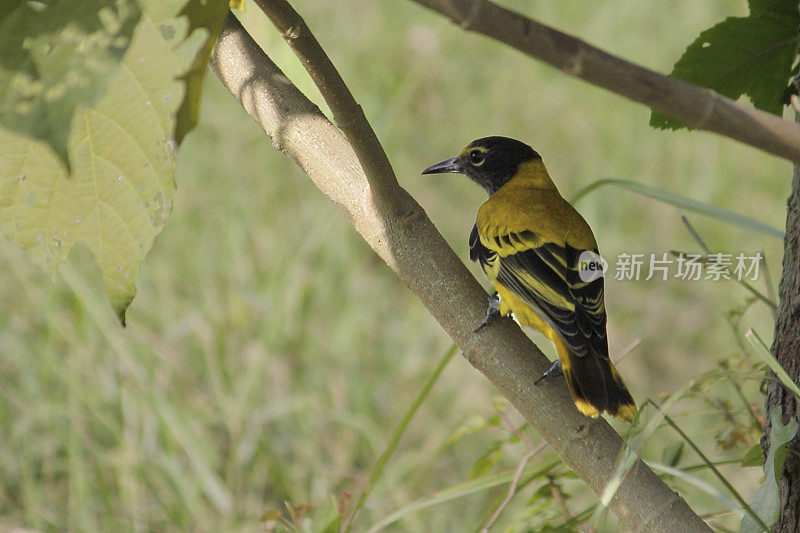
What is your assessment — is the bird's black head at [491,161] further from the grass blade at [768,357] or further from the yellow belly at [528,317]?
the grass blade at [768,357]

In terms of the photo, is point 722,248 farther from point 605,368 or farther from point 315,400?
point 605,368

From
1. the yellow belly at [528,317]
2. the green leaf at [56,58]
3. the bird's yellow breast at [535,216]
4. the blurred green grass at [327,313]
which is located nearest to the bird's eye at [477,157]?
the bird's yellow breast at [535,216]

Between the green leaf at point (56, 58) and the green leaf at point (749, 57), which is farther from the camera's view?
the green leaf at point (749, 57)

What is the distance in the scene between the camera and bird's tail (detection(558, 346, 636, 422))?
179 centimetres

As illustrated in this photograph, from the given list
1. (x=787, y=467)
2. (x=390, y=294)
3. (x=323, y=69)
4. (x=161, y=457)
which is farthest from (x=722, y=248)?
(x=323, y=69)

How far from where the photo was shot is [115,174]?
1.12 metres

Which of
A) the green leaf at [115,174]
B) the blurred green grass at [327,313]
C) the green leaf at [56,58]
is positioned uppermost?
the green leaf at [56,58]

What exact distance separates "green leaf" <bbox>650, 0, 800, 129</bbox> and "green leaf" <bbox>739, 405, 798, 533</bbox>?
57cm

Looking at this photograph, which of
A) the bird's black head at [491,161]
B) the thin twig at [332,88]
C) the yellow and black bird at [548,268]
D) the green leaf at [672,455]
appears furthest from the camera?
the bird's black head at [491,161]

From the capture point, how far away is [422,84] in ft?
20.8

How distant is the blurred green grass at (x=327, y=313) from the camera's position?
369 cm

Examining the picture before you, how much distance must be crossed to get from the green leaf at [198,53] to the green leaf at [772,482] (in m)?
1.07

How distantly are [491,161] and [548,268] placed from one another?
0.78 meters

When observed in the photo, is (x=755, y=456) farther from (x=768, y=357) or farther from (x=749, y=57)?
(x=749, y=57)
